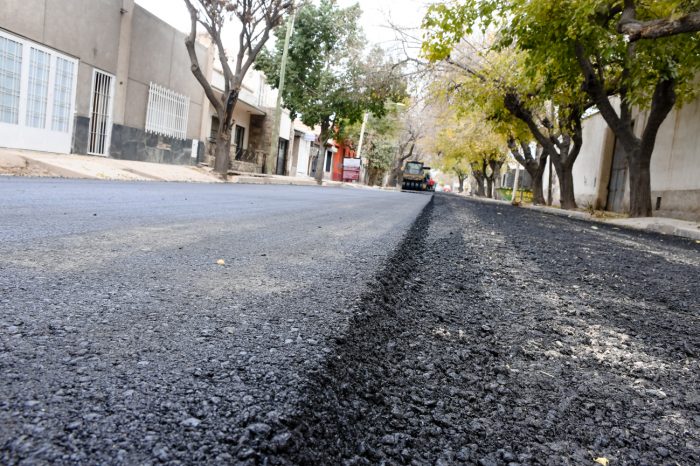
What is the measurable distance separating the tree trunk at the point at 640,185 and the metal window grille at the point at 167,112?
13836 millimetres

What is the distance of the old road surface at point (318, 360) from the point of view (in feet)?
3.15

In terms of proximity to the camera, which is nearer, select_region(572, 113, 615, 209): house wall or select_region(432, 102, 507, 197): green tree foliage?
select_region(572, 113, 615, 209): house wall

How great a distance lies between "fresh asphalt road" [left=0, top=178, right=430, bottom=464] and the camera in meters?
0.89

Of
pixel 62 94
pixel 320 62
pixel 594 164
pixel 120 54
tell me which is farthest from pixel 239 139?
pixel 594 164

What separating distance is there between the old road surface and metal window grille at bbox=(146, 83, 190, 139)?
47.0ft

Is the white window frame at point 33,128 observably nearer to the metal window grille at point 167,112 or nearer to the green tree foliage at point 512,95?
the metal window grille at point 167,112

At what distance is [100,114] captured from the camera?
47.1 ft

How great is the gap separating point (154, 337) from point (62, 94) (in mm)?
13894

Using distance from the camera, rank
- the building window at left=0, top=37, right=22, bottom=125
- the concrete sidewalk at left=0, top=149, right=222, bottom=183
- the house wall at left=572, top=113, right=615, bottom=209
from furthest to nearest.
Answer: the house wall at left=572, top=113, right=615, bottom=209, the building window at left=0, top=37, right=22, bottom=125, the concrete sidewalk at left=0, top=149, right=222, bottom=183

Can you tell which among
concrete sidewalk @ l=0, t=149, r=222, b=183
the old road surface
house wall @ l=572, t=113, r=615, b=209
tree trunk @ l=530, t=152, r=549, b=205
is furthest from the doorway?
the old road surface

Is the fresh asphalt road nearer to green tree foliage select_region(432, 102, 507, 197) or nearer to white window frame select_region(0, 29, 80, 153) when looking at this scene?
white window frame select_region(0, 29, 80, 153)

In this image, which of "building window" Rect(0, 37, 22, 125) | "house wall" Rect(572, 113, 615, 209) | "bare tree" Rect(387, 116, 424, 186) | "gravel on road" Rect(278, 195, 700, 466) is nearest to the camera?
"gravel on road" Rect(278, 195, 700, 466)

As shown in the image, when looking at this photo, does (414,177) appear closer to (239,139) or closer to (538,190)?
(538,190)

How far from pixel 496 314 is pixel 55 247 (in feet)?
7.19
